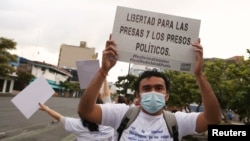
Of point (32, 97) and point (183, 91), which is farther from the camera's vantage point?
point (183, 91)

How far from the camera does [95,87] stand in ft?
10.1

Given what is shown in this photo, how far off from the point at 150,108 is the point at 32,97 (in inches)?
74.2

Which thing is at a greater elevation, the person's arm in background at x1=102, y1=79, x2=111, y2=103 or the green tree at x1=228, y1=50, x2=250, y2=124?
the green tree at x1=228, y1=50, x2=250, y2=124

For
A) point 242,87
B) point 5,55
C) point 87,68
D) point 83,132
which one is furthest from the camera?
point 5,55

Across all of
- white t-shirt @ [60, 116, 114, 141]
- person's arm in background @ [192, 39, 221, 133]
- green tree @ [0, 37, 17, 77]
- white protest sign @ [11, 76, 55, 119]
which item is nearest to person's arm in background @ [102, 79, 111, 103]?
white t-shirt @ [60, 116, 114, 141]

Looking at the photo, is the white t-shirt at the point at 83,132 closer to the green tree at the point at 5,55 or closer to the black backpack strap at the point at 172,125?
the black backpack strap at the point at 172,125

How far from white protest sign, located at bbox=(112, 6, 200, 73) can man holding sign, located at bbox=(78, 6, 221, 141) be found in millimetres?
101

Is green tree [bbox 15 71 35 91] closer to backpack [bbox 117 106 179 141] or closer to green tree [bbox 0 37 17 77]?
green tree [bbox 0 37 17 77]

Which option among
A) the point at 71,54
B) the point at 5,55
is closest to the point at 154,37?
the point at 5,55

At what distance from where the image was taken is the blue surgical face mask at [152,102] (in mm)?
3125

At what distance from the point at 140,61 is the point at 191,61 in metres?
0.43

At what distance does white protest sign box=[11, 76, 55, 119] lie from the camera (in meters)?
4.55

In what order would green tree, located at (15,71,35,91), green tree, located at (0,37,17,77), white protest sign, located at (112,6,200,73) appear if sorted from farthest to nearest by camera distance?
1. green tree, located at (15,71,35,91)
2. green tree, located at (0,37,17,77)
3. white protest sign, located at (112,6,200,73)

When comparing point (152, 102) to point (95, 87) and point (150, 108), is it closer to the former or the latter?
point (150, 108)
